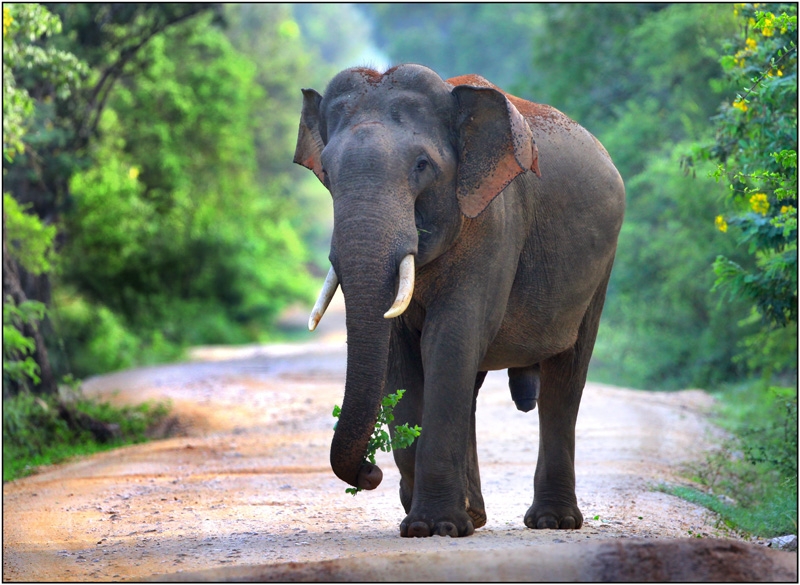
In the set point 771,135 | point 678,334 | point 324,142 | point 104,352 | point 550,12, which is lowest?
point 104,352

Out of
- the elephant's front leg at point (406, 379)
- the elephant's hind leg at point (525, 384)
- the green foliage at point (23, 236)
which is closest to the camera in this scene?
the elephant's front leg at point (406, 379)

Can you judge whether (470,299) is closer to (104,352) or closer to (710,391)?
Result: (710,391)

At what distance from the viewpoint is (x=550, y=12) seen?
2839 centimetres

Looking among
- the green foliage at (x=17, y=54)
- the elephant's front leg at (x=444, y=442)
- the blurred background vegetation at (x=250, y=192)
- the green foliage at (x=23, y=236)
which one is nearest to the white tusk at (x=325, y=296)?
the elephant's front leg at (x=444, y=442)

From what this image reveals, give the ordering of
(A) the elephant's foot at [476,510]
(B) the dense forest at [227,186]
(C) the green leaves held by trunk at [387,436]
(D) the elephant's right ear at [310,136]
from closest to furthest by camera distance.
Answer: (C) the green leaves held by trunk at [387,436]
(A) the elephant's foot at [476,510]
(D) the elephant's right ear at [310,136]
(B) the dense forest at [227,186]

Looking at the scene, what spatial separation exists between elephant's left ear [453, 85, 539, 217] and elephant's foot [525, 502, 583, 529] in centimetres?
213

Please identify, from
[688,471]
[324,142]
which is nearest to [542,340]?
[324,142]

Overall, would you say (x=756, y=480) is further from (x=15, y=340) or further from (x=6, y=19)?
(x=6, y=19)

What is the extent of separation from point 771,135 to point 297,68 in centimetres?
3638

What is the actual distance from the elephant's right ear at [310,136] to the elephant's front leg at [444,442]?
4.72 feet

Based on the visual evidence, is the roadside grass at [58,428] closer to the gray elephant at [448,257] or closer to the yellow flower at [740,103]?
the gray elephant at [448,257]

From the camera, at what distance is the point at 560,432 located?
24.6 ft

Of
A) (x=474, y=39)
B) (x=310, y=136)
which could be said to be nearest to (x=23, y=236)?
(x=310, y=136)

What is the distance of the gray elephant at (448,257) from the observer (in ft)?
19.0
